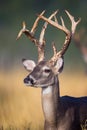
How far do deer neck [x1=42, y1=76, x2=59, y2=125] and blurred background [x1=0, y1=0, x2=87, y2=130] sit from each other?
5.99 feet

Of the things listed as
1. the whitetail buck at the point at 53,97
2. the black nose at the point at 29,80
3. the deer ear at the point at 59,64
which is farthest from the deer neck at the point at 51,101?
the black nose at the point at 29,80

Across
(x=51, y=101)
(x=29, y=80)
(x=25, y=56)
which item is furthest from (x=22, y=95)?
(x=29, y=80)

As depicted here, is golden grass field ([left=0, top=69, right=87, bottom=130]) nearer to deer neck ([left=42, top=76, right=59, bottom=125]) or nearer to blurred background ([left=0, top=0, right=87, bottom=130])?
blurred background ([left=0, top=0, right=87, bottom=130])

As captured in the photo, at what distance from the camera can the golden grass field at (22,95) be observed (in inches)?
534

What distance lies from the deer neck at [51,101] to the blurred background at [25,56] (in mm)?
1825

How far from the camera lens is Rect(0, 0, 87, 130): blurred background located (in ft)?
44.9

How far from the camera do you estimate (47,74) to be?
11586 millimetres

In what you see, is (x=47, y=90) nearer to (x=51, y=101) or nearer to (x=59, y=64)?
(x=51, y=101)

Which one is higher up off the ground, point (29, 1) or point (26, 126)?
point (29, 1)

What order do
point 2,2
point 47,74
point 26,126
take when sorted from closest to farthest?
point 47,74 < point 26,126 < point 2,2

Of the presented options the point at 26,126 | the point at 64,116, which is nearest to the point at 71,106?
the point at 64,116

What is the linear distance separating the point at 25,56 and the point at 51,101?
8.04 feet

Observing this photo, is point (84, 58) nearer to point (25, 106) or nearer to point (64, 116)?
point (25, 106)

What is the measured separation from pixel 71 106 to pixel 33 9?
252 centimetres
